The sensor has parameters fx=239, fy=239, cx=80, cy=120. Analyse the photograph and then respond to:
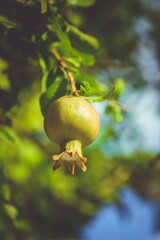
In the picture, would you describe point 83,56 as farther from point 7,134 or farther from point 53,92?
point 7,134

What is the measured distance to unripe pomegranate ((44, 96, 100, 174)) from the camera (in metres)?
0.50

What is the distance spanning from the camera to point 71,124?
0.50 m

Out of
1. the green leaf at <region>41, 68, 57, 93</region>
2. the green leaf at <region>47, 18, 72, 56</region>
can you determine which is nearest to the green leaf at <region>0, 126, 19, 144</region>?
the green leaf at <region>41, 68, 57, 93</region>

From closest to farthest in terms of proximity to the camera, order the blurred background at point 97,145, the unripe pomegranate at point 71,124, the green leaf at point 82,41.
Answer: the unripe pomegranate at point 71,124, the green leaf at point 82,41, the blurred background at point 97,145

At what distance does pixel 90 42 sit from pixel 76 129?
1.41 feet

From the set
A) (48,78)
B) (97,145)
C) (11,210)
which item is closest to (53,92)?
(48,78)

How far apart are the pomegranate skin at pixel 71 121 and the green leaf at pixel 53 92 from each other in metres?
0.12

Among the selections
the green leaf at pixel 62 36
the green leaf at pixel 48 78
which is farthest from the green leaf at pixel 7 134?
the green leaf at pixel 62 36

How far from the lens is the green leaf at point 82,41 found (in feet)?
2.61

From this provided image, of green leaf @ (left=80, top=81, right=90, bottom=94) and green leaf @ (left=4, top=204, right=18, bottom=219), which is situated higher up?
green leaf @ (left=80, top=81, right=90, bottom=94)

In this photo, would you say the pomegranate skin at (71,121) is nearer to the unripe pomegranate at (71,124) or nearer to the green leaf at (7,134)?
the unripe pomegranate at (71,124)

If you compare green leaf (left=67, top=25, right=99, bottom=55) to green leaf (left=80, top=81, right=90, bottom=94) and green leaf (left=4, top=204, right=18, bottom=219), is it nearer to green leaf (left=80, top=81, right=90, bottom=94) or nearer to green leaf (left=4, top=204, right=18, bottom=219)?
green leaf (left=80, top=81, right=90, bottom=94)

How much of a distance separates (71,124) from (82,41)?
42cm

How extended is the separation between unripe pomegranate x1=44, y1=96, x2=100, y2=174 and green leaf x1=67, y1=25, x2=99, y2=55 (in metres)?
0.35
